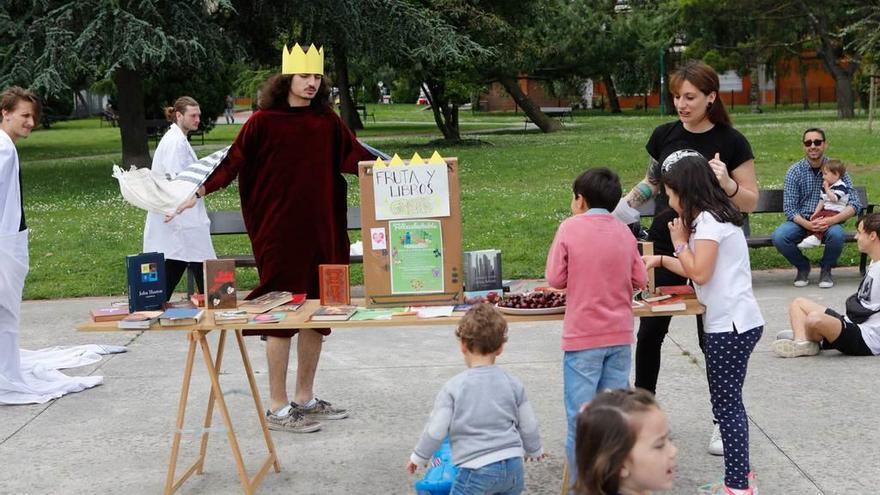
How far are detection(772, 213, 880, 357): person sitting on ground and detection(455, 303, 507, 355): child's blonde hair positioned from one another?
3.85m

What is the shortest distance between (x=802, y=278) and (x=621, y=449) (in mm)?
7688

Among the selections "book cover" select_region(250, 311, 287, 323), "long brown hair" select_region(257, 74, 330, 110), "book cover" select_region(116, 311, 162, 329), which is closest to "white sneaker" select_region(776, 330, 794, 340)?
"long brown hair" select_region(257, 74, 330, 110)

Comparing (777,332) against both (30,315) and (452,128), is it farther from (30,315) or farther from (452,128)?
(452,128)

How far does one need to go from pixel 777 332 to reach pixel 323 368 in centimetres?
331

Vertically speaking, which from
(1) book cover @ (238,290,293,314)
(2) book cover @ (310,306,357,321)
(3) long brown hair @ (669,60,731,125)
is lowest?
(2) book cover @ (310,306,357,321)

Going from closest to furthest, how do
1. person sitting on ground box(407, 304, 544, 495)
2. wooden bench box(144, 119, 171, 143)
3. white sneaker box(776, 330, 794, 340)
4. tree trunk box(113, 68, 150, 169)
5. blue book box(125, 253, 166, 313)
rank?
person sitting on ground box(407, 304, 544, 495)
blue book box(125, 253, 166, 313)
white sneaker box(776, 330, 794, 340)
tree trunk box(113, 68, 150, 169)
wooden bench box(144, 119, 171, 143)

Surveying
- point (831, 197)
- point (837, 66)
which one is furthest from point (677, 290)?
point (837, 66)

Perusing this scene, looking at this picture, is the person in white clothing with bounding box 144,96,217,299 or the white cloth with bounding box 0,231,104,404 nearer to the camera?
the white cloth with bounding box 0,231,104,404

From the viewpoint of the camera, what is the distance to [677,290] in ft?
16.6

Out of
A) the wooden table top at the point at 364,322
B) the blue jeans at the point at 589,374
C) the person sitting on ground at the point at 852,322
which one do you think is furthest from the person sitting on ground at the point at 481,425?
the person sitting on ground at the point at 852,322

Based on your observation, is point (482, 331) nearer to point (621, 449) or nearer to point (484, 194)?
point (621, 449)

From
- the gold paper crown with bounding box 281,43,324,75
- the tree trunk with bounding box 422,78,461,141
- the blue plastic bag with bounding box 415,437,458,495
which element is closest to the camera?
the blue plastic bag with bounding box 415,437,458,495

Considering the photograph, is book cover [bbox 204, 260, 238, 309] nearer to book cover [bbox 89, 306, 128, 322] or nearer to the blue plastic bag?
book cover [bbox 89, 306, 128, 322]

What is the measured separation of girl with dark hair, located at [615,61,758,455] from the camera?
505cm
